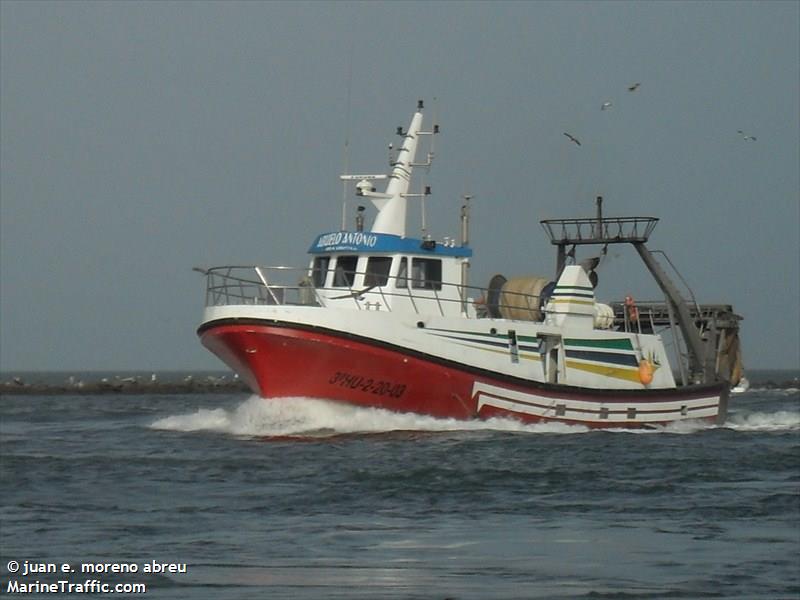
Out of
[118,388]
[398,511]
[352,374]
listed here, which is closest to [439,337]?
[352,374]

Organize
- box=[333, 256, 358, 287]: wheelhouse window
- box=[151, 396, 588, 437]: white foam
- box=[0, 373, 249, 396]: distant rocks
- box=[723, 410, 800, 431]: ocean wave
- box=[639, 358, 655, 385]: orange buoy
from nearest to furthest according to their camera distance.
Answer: box=[151, 396, 588, 437]: white foam, box=[333, 256, 358, 287]: wheelhouse window, box=[639, 358, 655, 385]: orange buoy, box=[723, 410, 800, 431]: ocean wave, box=[0, 373, 249, 396]: distant rocks

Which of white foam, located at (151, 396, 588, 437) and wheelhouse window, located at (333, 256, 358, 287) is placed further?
wheelhouse window, located at (333, 256, 358, 287)

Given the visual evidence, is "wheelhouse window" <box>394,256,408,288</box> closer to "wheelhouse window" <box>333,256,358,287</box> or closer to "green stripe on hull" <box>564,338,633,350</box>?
"wheelhouse window" <box>333,256,358,287</box>

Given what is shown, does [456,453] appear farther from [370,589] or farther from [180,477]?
[370,589]

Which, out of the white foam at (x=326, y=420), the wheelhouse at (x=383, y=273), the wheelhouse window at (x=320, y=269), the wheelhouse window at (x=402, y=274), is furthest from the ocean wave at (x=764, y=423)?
the wheelhouse window at (x=320, y=269)

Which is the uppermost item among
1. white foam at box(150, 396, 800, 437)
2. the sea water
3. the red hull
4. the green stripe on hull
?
the green stripe on hull

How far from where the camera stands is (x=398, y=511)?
1652 cm

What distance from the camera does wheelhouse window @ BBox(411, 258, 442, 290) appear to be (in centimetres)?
2672

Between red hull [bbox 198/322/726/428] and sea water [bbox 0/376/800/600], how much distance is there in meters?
0.30

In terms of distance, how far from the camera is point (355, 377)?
2480 cm

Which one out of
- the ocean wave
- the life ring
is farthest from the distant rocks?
the life ring

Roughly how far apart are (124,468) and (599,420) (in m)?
10.5

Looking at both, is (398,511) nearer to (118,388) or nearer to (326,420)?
(326,420)

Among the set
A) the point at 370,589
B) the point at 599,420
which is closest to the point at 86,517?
the point at 370,589
